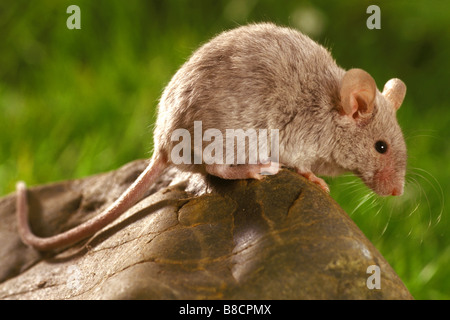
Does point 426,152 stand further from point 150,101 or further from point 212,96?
point 212,96

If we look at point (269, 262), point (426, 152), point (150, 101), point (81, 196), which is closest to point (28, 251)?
point (81, 196)

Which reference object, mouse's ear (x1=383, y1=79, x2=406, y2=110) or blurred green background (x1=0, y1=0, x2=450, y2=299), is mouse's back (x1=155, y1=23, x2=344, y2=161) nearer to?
mouse's ear (x1=383, y1=79, x2=406, y2=110)

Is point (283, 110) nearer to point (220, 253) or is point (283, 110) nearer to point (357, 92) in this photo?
point (357, 92)

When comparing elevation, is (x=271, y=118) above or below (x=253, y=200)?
above
